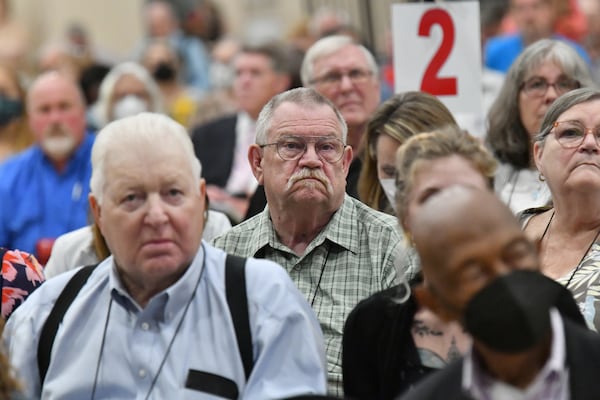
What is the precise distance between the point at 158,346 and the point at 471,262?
1114 millimetres

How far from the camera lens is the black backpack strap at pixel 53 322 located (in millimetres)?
3490

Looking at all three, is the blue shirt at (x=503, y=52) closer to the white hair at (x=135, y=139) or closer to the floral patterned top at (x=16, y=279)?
the floral patterned top at (x=16, y=279)

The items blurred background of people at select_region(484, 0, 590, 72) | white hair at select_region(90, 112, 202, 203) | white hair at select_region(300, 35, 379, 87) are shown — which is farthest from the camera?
blurred background of people at select_region(484, 0, 590, 72)

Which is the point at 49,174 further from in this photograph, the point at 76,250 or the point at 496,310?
the point at 496,310

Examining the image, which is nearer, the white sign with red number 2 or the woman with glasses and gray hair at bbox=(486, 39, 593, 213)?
the woman with glasses and gray hair at bbox=(486, 39, 593, 213)

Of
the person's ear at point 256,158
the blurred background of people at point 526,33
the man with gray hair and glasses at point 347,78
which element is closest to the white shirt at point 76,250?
the person's ear at point 256,158

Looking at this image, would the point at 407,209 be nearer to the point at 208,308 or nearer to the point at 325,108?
the point at 208,308

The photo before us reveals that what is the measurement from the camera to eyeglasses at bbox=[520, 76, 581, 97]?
18.1 feet

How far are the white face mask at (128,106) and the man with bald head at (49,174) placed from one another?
2.81 ft

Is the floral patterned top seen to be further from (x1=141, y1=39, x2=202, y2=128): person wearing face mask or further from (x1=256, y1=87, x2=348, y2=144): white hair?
(x1=141, y1=39, x2=202, y2=128): person wearing face mask

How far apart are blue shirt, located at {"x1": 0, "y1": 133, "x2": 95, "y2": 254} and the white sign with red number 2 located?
6.85ft

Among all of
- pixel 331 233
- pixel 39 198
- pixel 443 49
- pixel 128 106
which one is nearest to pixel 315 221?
pixel 331 233

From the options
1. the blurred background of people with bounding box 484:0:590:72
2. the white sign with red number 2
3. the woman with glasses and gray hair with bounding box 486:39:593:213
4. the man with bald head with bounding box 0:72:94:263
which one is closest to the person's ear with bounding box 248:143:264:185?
the woman with glasses and gray hair with bounding box 486:39:593:213

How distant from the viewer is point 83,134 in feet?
23.9
